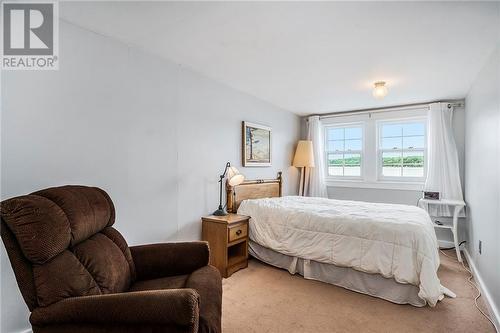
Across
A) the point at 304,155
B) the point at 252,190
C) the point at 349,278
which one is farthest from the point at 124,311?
the point at 304,155

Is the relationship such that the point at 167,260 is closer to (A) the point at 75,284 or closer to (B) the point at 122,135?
(A) the point at 75,284

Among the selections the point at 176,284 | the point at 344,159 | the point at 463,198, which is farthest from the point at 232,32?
the point at 463,198

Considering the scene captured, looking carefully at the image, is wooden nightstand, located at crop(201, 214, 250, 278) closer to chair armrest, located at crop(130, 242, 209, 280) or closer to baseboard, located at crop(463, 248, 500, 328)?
chair armrest, located at crop(130, 242, 209, 280)

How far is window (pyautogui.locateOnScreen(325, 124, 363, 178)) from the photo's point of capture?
4.94 m

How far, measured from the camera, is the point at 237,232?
3047 millimetres

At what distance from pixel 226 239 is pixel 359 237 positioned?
1.37 m

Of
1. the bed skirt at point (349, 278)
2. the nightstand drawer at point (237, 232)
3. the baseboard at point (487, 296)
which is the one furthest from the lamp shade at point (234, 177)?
the baseboard at point (487, 296)

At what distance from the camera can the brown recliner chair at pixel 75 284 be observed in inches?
45.4

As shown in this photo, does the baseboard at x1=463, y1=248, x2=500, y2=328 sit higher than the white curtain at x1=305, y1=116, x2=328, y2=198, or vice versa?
the white curtain at x1=305, y1=116, x2=328, y2=198

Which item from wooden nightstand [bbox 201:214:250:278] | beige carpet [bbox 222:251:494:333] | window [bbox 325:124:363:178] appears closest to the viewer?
beige carpet [bbox 222:251:494:333]

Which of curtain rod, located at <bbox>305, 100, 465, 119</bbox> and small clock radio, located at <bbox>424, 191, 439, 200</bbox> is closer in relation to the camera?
small clock radio, located at <bbox>424, 191, 439, 200</bbox>

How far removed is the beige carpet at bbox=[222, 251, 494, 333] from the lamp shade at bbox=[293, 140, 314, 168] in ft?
8.43

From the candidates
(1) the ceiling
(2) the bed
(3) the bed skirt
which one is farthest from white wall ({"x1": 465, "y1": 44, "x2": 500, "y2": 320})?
(3) the bed skirt

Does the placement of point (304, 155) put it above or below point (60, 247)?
above
